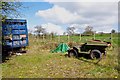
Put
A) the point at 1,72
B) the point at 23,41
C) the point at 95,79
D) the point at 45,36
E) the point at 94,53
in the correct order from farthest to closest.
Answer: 1. the point at 45,36
2. the point at 23,41
3. the point at 94,53
4. the point at 1,72
5. the point at 95,79

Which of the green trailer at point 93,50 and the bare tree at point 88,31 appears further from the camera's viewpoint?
the bare tree at point 88,31

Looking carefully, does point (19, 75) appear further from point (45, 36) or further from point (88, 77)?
point (45, 36)

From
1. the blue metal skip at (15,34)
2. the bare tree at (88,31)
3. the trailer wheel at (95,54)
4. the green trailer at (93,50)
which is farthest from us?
the bare tree at (88,31)

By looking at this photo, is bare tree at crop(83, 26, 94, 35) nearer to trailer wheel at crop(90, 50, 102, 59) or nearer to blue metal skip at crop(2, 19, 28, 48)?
blue metal skip at crop(2, 19, 28, 48)

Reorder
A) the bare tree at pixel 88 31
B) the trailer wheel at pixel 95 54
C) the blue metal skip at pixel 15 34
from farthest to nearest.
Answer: the bare tree at pixel 88 31 → the blue metal skip at pixel 15 34 → the trailer wheel at pixel 95 54

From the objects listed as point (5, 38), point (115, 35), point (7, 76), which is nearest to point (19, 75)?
point (7, 76)

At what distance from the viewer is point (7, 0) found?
465 inches

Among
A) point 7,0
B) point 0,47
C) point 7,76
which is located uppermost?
point 7,0

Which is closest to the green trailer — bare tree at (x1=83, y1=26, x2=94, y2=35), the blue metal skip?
the blue metal skip

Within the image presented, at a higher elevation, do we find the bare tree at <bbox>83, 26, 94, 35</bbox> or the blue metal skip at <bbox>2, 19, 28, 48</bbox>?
the bare tree at <bbox>83, 26, 94, 35</bbox>

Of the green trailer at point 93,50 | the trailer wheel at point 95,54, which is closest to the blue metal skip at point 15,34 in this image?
the green trailer at point 93,50

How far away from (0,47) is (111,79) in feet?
30.6

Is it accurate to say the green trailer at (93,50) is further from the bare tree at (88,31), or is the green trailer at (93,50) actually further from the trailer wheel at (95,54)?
the bare tree at (88,31)

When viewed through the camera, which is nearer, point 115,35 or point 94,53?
point 94,53
